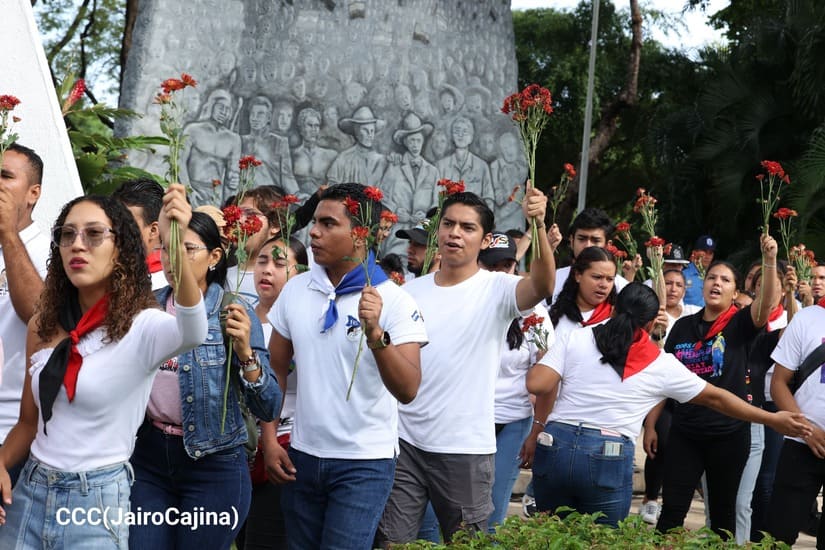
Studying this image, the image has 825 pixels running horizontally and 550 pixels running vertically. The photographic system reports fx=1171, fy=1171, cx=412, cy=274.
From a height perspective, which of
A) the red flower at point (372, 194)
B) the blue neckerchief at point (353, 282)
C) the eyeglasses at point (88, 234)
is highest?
the red flower at point (372, 194)

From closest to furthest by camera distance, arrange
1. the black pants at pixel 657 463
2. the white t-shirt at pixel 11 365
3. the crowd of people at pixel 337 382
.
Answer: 1. the crowd of people at pixel 337 382
2. the white t-shirt at pixel 11 365
3. the black pants at pixel 657 463

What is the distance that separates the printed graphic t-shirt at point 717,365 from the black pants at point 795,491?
0.56 meters

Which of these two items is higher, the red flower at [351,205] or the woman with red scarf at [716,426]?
the red flower at [351,205]

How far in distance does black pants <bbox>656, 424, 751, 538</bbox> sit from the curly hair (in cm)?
350

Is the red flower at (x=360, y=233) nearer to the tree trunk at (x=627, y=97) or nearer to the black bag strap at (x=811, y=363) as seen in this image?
the black bag strap at (x=811, y=363)

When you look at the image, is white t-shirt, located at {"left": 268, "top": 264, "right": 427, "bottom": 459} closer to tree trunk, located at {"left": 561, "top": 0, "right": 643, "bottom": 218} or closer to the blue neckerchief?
the blue neckerchief

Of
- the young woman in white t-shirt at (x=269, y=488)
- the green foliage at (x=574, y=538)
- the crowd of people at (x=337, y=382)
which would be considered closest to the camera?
the crowd of people at (x=337, y=382)

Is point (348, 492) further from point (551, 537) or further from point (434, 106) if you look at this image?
point (434, 106)

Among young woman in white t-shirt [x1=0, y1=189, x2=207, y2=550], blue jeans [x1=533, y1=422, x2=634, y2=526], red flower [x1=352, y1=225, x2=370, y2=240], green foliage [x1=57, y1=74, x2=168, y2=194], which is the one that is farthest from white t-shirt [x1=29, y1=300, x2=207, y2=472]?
green foliage [x1=57, y1=74, x2=168, y2=194]

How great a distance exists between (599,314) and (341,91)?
7.90 metres

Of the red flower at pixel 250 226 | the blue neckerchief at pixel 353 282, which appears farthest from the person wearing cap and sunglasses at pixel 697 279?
the red flower at pixel 250 226

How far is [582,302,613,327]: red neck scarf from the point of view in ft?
19.6

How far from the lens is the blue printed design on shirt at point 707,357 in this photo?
620 centimetres

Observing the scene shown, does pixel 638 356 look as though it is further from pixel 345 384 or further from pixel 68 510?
pixel 68 510
